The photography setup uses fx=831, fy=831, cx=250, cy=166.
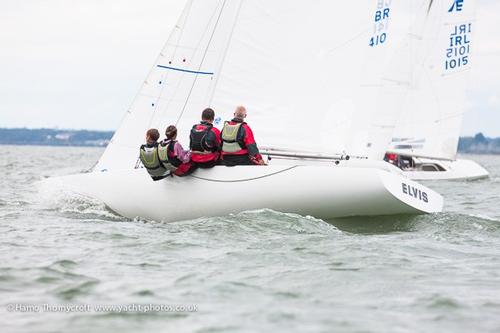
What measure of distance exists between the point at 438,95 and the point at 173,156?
13.0 m

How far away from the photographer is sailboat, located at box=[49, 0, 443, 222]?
8195 mm

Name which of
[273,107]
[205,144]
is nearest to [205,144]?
[205,144]

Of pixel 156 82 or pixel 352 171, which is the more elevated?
pixel 156 82

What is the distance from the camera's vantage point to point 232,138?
27.2ft

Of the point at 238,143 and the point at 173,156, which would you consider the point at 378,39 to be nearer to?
the point at 238,143

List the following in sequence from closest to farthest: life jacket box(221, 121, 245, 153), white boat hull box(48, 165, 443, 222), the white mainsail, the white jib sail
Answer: white boat hull box(48, 165, 443, 222) → life jacket box(221, 121, 245, 153) → the white jib sail → the white mainsail

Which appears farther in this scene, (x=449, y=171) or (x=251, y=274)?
(x=449, y=171)

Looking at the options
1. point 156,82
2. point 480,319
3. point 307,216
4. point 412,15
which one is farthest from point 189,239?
point 412,15

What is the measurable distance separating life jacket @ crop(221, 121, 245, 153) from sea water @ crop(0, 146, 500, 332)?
74 cm

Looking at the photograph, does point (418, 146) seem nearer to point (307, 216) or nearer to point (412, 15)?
point (412, 15)

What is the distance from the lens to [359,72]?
30.5ft

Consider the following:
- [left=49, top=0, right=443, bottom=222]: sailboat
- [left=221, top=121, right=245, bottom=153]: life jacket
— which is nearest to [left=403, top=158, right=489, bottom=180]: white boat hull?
[left=49, top=0, right=443, bottom=222]: sailboat

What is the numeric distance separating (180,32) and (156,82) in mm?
677

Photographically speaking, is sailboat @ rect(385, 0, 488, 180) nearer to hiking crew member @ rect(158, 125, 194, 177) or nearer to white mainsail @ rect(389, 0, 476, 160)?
white mainsail @ rect(389, 0, 476, 160)
